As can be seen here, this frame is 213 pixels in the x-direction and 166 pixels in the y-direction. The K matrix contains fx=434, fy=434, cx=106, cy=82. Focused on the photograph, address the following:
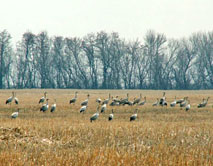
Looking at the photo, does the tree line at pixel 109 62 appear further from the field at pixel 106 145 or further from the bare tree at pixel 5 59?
the field at pixel 106 145

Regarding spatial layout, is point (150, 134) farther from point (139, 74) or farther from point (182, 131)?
point (139, 74)

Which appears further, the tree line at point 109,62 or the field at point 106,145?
the tree line at point 109,62

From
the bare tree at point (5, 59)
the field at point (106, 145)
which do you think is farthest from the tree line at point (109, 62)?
the field at point (106, 145)

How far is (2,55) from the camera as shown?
7825 centimetres

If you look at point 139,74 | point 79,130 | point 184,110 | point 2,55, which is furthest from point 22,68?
point 79,130

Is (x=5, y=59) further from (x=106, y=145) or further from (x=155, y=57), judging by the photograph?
(x=106, y=145)

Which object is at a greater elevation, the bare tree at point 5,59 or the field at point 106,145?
the bare tree at point 5,59

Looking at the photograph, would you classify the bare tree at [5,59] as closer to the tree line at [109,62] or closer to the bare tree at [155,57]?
the tree line at [109,62]

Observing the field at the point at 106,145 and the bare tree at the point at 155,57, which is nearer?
the field at the point at 106,145

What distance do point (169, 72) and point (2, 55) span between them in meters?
30.7

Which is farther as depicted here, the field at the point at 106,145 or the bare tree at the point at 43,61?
the bare tree at the point at 43,61

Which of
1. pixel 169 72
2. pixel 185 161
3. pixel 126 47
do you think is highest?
pixel 126 47

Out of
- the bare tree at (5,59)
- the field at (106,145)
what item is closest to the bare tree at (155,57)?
the bare tree at (5,59)

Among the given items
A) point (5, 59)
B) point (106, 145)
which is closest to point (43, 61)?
point (5, 59)
